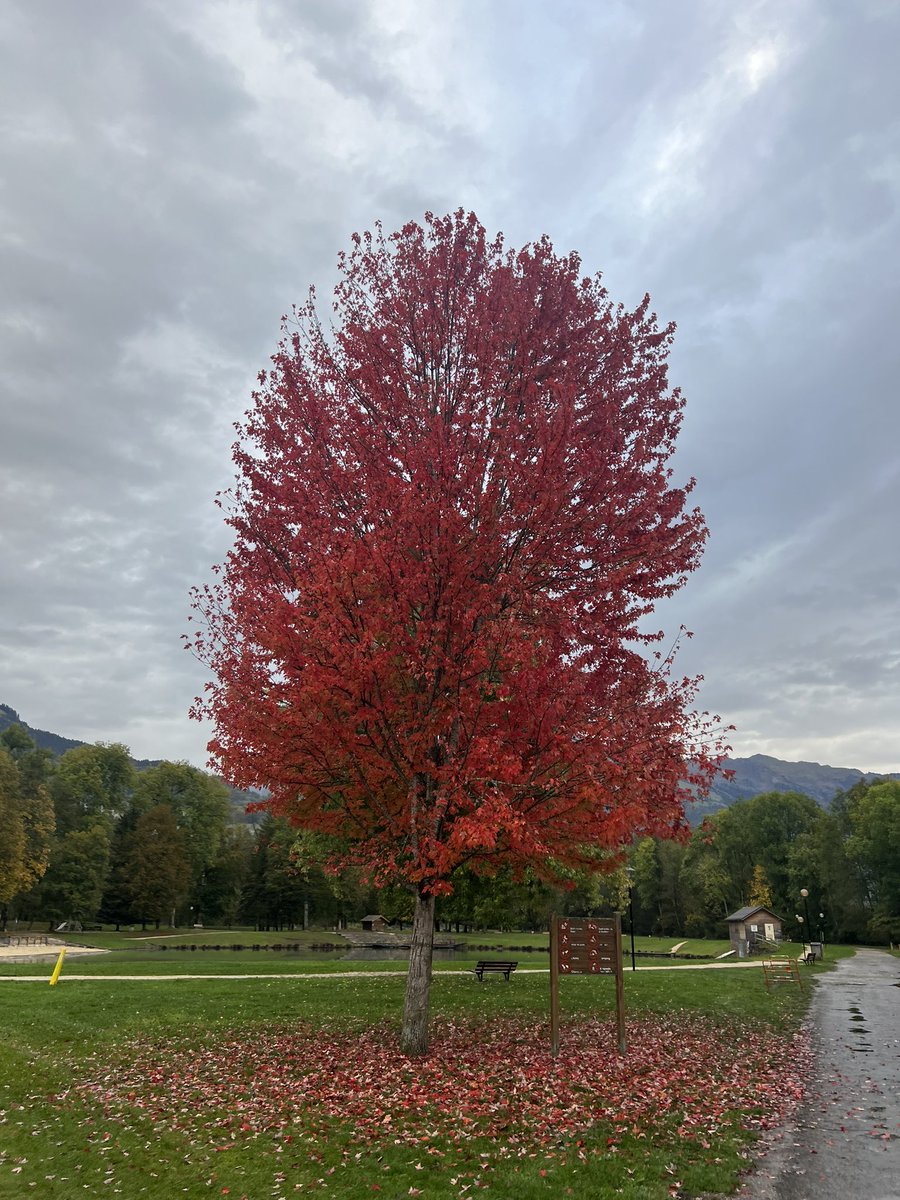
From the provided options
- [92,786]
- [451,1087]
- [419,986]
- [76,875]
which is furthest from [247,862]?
[451,1087]

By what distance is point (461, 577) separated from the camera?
10109mm

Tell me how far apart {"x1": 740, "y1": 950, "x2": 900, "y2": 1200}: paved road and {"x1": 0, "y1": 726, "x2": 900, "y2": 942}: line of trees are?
3734 cm

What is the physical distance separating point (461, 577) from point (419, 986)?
655 cm

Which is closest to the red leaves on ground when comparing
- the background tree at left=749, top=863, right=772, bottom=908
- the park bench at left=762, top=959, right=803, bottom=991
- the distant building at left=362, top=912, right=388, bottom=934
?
the park bench at left=762, top=959, right=803, bottom=991

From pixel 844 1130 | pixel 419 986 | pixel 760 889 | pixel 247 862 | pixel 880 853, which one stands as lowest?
pixel 844 1130

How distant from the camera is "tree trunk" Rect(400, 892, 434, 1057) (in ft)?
36.7

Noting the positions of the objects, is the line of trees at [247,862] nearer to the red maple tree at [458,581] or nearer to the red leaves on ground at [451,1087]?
the red leaves on ground at [451,1087]

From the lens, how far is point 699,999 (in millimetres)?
19688

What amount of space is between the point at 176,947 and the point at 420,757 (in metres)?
49.8

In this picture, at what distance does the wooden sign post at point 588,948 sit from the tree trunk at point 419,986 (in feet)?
6.73

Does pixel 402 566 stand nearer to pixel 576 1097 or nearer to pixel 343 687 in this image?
pixel 343 687

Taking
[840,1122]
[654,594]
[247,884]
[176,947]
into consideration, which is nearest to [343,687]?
[654,594]

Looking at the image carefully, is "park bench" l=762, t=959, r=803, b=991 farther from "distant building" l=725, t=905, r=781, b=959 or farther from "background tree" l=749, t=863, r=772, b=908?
"background tree" l=749, t=863, r=772, b=908

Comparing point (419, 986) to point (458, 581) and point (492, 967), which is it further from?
point (492, 967)
